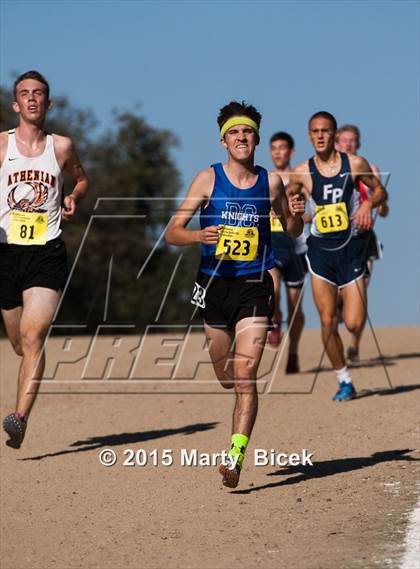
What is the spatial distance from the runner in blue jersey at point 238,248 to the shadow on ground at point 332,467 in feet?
2.47

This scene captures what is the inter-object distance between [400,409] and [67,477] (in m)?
3.45

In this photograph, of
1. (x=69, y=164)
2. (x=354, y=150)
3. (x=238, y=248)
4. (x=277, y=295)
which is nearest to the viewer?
(x=238, y=248)

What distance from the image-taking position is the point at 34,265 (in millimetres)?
9938

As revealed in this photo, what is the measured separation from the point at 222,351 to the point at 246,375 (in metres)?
0.48

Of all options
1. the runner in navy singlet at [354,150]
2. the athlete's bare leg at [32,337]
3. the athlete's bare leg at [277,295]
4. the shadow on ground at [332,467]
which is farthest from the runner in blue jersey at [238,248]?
the runner in navy singlet at [354,150]

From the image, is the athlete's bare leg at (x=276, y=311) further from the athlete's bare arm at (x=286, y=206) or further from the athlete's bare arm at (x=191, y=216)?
the athlete's bare arm at (x=191, y=216)

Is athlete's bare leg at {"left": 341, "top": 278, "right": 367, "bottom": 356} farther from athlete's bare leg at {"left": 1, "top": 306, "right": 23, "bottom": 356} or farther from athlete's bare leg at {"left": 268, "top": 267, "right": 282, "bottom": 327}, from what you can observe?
athlete's bare leg at {"left": 1, "top": 306, "right": 23, "bottom": 356}

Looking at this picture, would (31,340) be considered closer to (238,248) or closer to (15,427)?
(15,427)

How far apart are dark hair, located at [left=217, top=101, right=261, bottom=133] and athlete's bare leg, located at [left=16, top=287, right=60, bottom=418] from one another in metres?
2.07

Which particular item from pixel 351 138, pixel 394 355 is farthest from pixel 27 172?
pixel 394 355

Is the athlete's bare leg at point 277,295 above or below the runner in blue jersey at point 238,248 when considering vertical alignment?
below

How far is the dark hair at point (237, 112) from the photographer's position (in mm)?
8523

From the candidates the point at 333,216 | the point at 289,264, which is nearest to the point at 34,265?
the point at 333,216

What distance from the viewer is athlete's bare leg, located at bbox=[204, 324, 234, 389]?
872 cm
